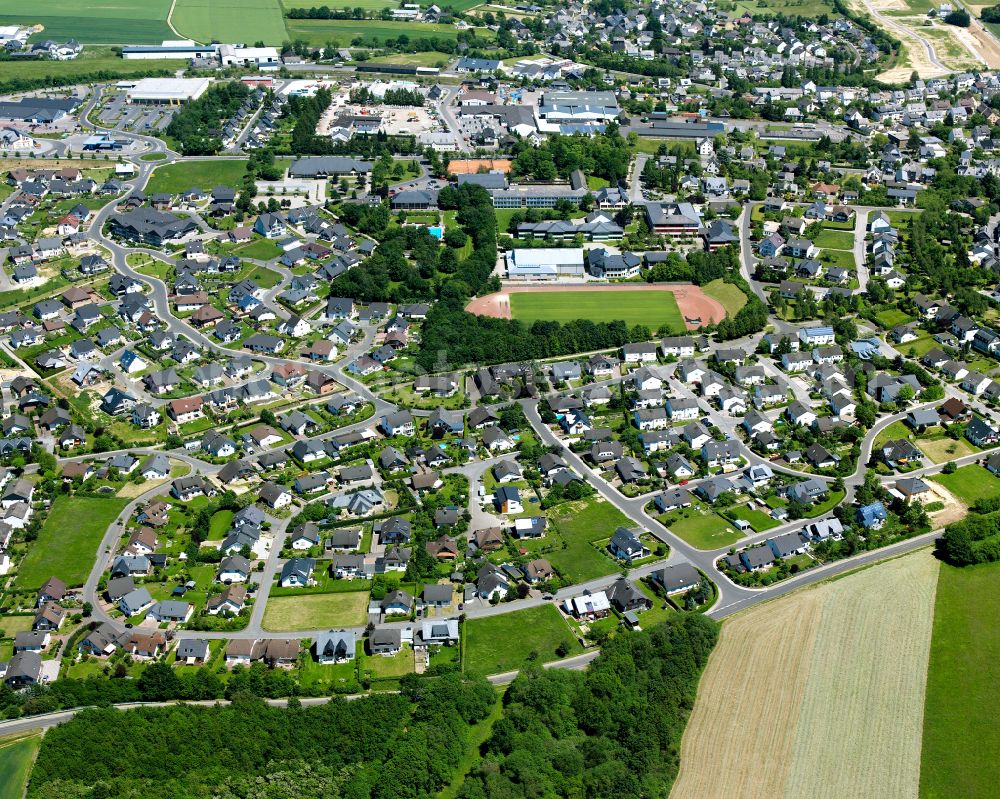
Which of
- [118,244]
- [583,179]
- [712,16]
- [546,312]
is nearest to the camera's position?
[546,312]

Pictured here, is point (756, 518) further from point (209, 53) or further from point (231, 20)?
point (231, 20)

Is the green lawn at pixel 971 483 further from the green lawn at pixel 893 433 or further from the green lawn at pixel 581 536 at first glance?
the green lawn at pixel 581 536

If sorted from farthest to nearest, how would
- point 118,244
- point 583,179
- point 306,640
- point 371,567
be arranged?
point 583,179 < point 118,244 < point 371,567 < point 306,640

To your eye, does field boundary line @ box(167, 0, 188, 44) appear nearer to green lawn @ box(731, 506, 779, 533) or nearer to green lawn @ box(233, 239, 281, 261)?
green lawn @ box(233, 239, 281, 261)

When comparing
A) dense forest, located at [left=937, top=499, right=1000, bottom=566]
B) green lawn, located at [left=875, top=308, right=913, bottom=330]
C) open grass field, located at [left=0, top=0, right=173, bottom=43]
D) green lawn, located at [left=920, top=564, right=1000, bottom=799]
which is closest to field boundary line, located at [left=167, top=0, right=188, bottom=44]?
open grass field, located at [left=0, top=0, right=173, bottom=43]

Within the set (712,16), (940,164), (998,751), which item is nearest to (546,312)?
(998,751)

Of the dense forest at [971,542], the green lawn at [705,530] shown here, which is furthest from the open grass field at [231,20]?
the dense forest at [971,542]

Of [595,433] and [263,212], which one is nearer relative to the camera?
[595,433]

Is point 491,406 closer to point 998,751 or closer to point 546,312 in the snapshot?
point 546,312
